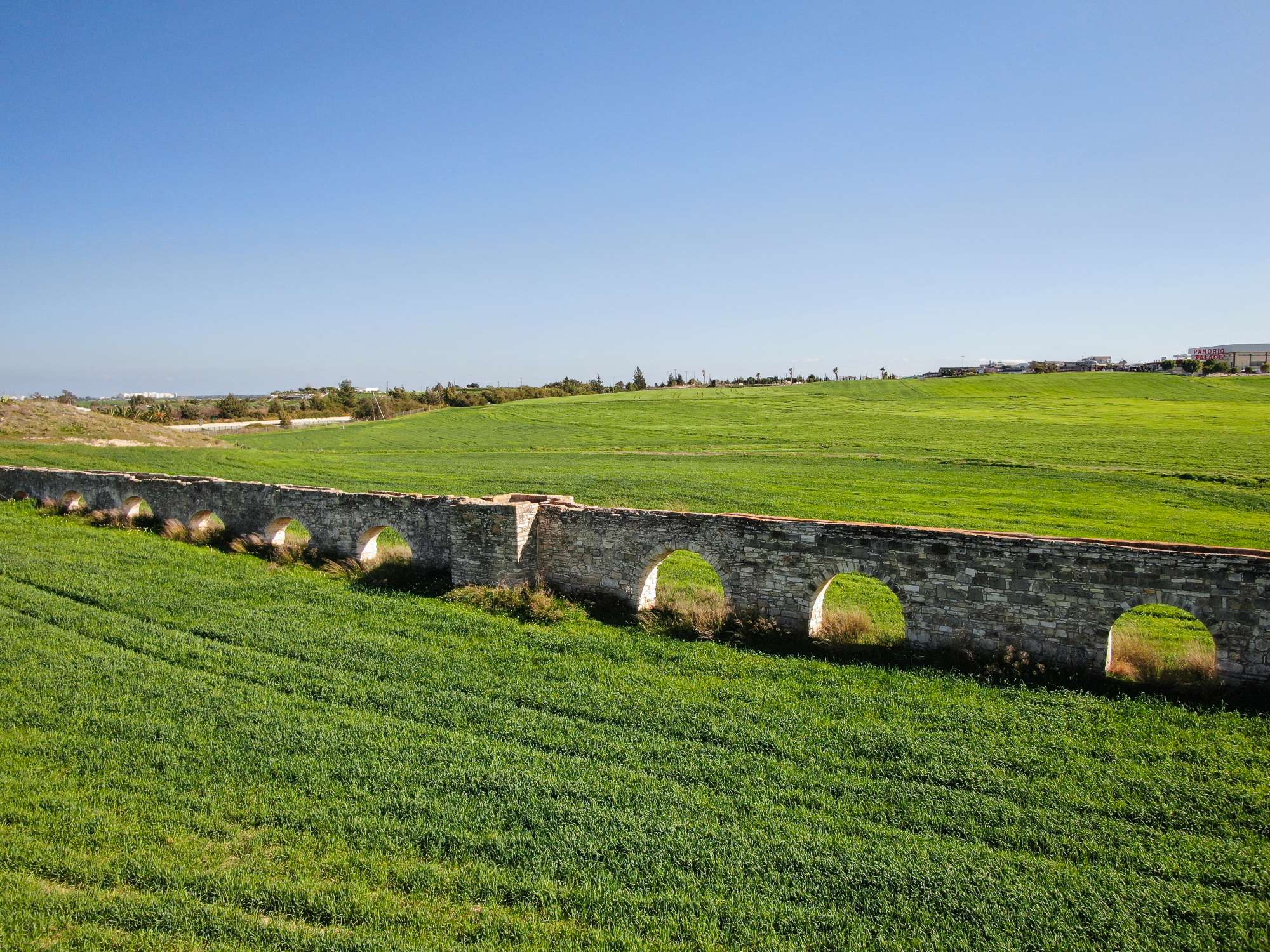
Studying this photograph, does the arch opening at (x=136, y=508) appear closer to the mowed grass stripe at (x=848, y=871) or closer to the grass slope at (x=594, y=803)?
the grass slope at (x=594, y=803)

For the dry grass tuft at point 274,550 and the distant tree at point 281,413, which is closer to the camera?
the dry grass tuft at point 274,550

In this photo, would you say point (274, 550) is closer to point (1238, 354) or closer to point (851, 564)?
point (851, 564)

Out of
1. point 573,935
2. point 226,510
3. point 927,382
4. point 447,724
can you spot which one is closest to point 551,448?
point 226,510

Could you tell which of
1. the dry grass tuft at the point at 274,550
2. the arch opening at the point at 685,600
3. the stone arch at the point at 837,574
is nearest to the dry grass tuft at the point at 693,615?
the arch opening at the point at 685,600

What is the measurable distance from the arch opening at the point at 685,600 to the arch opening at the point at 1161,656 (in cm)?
540

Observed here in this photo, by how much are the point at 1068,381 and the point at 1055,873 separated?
Result: 244ft

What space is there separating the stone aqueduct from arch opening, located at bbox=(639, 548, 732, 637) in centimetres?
13

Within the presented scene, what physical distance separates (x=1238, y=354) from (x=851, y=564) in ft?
482

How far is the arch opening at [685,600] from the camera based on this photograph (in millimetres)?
11500

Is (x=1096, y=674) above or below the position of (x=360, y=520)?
below

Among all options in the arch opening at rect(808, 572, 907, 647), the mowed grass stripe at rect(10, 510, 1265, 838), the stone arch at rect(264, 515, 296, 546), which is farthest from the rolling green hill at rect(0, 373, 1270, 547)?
the mowed grass stripe at rect(10, 510, 1265, 838)

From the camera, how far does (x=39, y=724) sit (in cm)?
844

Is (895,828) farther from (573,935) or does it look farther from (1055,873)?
(573,935)

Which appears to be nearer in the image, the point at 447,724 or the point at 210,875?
the point at 210,875
